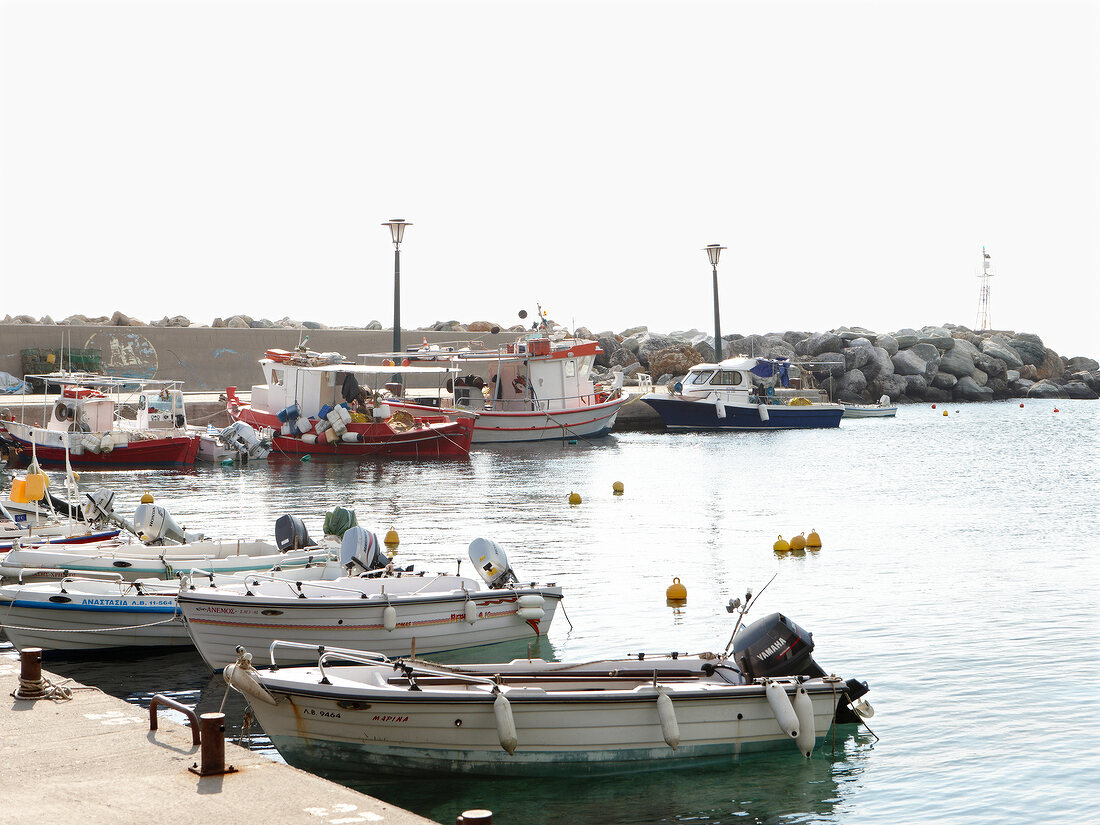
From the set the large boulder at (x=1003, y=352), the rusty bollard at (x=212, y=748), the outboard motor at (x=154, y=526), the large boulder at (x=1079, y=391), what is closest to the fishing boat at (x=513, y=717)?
the rusty bollard at (x=212, y=748)

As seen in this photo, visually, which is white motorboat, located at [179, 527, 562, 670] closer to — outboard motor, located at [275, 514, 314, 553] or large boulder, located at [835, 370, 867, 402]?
outboard motor, located at [275, 514, 314, 553]

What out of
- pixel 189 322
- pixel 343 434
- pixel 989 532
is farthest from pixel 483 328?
pixel 989 532

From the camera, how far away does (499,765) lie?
28.4 feet

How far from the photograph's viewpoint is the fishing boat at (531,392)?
39.8 metres

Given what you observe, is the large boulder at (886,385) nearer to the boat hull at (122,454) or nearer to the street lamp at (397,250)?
the street lamp at (397,250)

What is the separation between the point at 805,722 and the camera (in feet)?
29.6

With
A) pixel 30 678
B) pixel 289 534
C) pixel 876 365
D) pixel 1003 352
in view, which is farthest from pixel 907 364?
pixel 30 678

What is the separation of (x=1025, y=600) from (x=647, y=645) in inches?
239

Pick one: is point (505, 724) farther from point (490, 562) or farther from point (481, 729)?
point (490, 562)

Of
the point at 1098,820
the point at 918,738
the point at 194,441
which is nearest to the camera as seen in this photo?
the point at 1098,820

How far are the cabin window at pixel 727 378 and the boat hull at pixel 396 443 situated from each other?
16.3 m

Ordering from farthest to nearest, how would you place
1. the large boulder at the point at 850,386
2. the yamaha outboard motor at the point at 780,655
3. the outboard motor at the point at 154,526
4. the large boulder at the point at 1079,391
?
1. the large boulder at the point at 1079,391
2. the large boulder at the point at 850,386
3. the outboard motor at the point at 154,526
4. the yamaha outboard motor at the point at 780,655

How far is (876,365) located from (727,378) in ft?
76.0

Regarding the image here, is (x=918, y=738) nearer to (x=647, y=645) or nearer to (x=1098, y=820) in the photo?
(x=1098, y=820)
